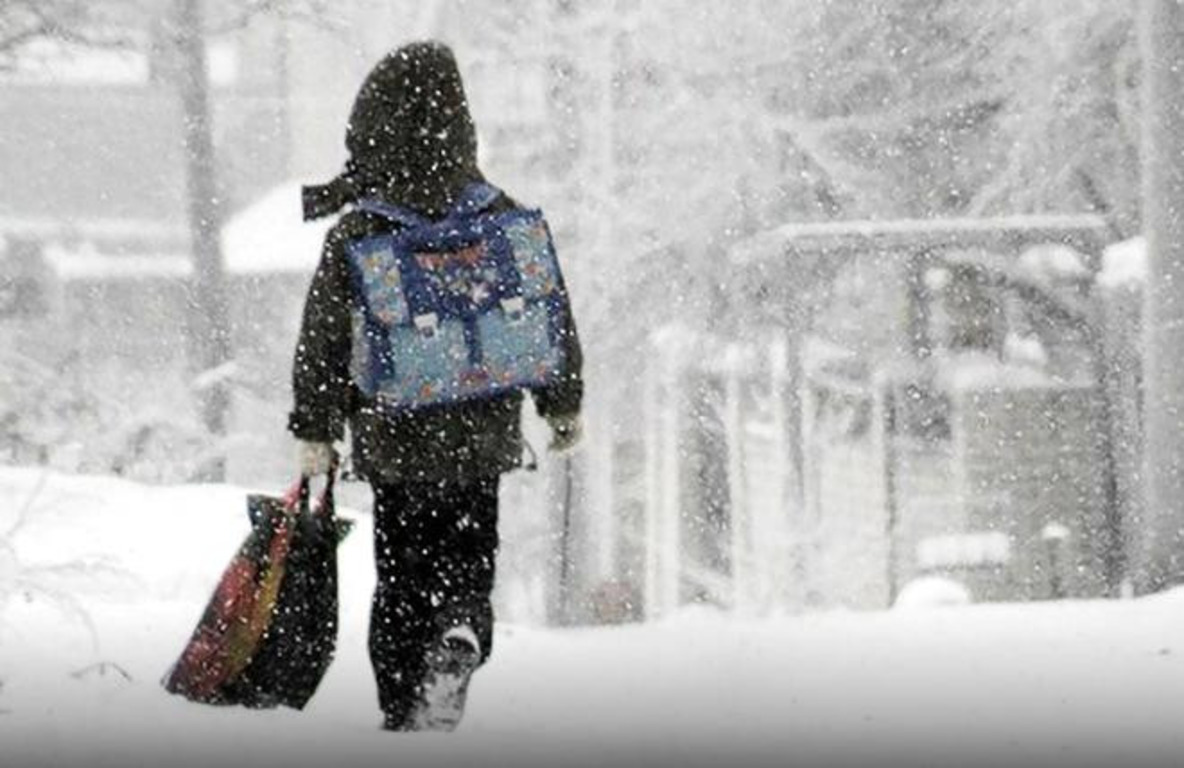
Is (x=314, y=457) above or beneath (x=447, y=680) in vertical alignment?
above

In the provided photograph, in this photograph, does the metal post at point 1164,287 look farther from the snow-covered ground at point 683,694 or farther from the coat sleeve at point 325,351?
the coat sleeve at point 325,351

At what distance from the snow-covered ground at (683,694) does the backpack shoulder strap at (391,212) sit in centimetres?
101

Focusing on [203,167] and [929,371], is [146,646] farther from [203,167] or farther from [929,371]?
[203,167]

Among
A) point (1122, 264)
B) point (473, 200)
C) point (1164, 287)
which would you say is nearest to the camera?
point (473, 200)

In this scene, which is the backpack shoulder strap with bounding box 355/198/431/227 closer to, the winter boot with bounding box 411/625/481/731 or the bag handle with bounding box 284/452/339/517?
the bag handle with bounding box 284/452/339/517

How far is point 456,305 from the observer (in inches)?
180

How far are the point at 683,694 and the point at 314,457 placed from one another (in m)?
1.14

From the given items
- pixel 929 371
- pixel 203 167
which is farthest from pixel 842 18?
pixel 203 167

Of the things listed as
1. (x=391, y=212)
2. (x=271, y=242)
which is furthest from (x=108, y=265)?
(x=391, y=212)

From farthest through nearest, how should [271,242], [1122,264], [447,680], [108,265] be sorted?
[108,265] → [271,242] → [1122,264] → [447,680]

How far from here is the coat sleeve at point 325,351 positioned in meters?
4.52

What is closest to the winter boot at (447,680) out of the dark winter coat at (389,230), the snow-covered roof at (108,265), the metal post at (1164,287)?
the dark winter coat at (389,230)

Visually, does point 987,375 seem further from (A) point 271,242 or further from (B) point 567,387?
(A) point 271,242

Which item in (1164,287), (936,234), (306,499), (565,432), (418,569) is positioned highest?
(936,234)
